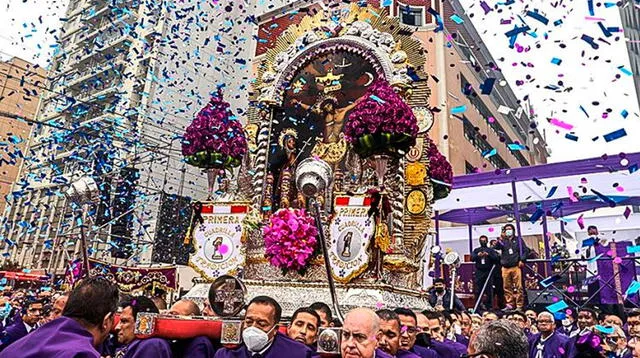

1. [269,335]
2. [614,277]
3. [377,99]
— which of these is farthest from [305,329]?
[614,277]

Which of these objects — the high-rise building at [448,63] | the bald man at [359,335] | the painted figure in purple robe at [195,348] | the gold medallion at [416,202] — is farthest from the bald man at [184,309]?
the high-rise building at [448,63]

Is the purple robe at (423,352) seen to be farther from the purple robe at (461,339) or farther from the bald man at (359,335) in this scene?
the purple robe at (461,339)

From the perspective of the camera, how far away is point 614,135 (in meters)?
5.03

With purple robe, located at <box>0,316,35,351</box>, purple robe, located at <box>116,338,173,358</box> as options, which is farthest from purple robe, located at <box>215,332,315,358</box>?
purple robe, located at <box>0,316,35,351</box>

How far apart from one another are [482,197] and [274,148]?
7.21m

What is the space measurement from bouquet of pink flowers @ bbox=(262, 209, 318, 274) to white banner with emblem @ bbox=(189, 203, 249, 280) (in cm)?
61

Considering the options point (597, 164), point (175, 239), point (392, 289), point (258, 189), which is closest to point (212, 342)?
A: point (392, 289)

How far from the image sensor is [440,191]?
8883 millimetres

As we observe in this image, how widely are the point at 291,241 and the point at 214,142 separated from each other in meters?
2.41

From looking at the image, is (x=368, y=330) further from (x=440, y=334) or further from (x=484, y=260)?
(x=484, y=260)

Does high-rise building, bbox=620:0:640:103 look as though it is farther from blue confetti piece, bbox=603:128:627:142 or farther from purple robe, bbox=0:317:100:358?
purple robe, bbox=0:317:100:358

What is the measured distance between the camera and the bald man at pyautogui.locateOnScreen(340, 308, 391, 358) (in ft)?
9.35

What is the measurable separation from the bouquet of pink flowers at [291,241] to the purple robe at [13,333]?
3.14m

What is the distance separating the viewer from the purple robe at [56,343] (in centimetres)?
202
